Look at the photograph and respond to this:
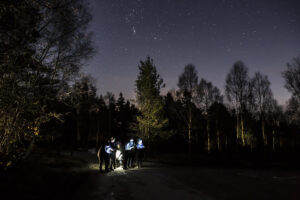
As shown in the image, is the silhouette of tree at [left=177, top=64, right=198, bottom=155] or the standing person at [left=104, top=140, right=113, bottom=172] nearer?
the standing person at [left=104, top=140, right=113, bottom=172]

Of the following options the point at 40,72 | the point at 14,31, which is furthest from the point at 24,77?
the point at 14,31

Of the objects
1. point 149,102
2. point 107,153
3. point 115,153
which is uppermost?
point 149,102

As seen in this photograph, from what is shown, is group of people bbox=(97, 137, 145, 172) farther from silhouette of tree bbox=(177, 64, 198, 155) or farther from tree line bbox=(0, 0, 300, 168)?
silhouette of tree bbox=(177, 64, 198, 155)

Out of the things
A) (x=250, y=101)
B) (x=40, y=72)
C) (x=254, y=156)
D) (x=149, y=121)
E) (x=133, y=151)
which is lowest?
(x=254, y=156)

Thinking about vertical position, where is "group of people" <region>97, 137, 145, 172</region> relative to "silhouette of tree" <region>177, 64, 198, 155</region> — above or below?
below

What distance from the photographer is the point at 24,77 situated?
26.7ft

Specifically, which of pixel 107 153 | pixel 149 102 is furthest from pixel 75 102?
pixel 149 102

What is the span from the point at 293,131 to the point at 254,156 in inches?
984

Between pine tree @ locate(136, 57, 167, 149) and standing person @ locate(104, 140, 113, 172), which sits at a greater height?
pine tree @ locate(136, 57, 167, 149)

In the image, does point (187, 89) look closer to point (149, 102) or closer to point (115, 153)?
point (149, 102)

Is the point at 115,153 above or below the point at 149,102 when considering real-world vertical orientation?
below

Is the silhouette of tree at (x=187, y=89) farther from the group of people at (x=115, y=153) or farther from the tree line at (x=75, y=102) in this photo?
the group of people at (x=115, y=153)

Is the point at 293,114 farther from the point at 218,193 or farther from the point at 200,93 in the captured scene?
the point at 218,193

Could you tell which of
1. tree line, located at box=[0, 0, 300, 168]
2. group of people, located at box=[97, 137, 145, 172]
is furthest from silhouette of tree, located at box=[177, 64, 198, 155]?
group of people, located at box=[97, 137, 145, 172]
